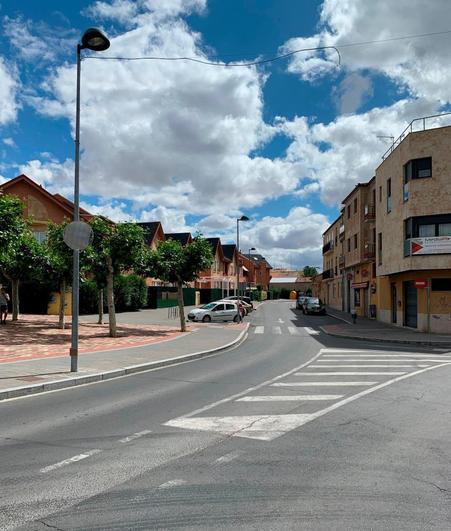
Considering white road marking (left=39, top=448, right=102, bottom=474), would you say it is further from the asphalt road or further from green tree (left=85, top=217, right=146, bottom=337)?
green tree (left=85, top=217, right=146, bottom=337)

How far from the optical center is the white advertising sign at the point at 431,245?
25.7 metres

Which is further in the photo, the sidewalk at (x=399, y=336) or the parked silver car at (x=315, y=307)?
the parked silver car at (x=315, y=307)

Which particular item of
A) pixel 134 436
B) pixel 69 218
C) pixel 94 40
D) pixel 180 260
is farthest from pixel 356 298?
pixel 134 436

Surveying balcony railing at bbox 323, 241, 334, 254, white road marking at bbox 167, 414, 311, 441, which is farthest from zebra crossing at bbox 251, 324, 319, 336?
balcony railing at bbox 323, 241, 334, 254

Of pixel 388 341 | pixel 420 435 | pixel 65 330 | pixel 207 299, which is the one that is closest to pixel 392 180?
pixel 388 341

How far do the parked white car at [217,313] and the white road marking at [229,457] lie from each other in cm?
3094

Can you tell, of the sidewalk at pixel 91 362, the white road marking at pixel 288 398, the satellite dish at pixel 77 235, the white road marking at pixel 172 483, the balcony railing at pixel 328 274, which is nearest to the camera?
the white road marking at pixel 172 483

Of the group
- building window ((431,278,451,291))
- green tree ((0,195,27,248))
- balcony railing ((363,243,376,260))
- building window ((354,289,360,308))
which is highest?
balcony railing ((363,243,376,260))

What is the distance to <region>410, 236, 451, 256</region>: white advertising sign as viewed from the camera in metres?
25.7

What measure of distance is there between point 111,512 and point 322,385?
7046 millimetres

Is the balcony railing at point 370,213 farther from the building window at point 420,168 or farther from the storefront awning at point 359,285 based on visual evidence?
the building window at point 420,168

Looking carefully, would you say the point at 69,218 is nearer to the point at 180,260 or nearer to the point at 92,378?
the point at 180,260

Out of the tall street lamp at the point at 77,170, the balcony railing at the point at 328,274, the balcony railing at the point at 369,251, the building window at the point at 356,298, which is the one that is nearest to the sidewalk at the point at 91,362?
the tall street lamp at the point at 77,170

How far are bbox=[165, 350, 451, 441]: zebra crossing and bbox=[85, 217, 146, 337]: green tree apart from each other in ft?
30.7
